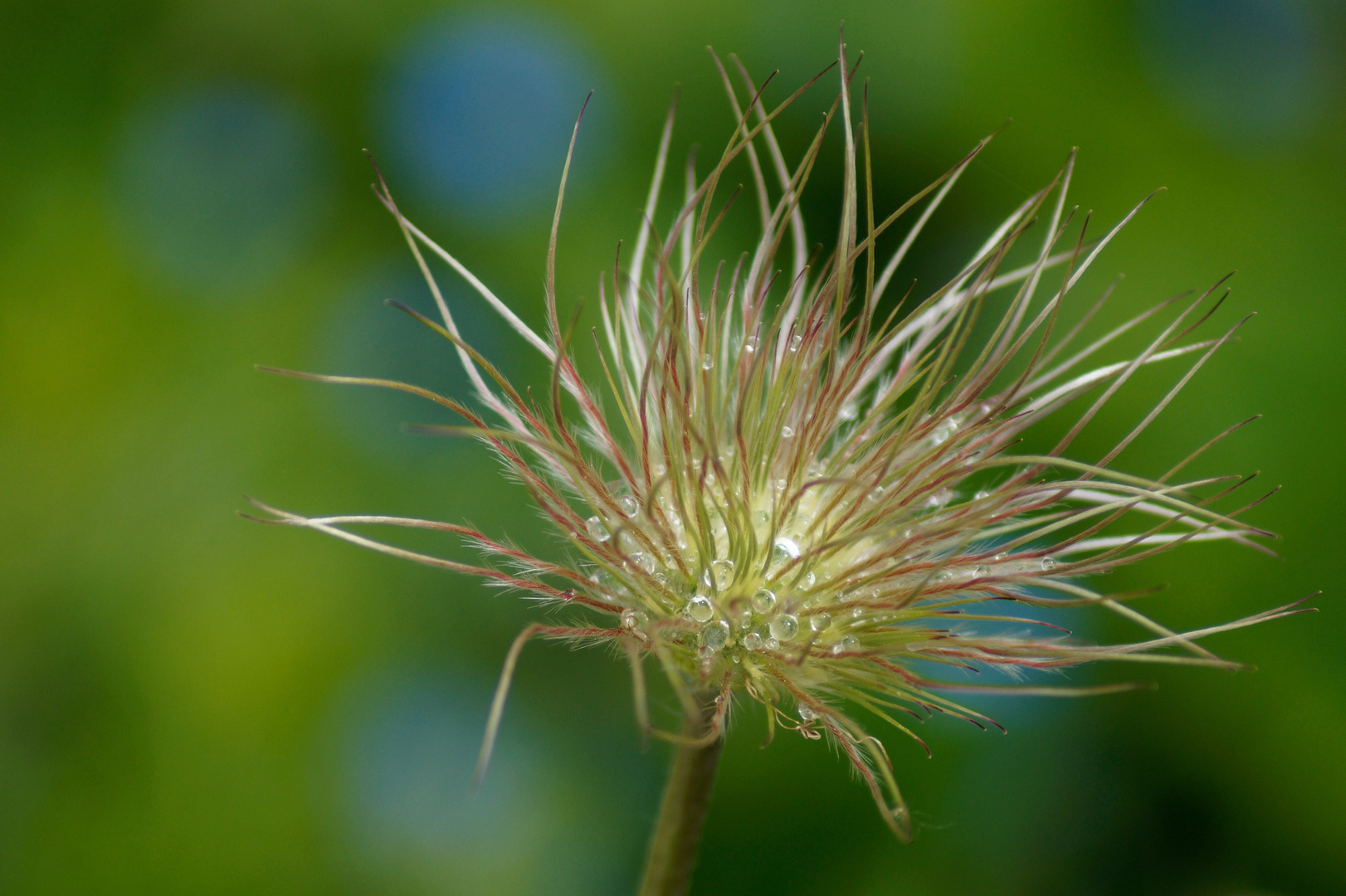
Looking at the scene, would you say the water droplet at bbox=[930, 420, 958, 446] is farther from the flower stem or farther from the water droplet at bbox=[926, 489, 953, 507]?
the flower stem

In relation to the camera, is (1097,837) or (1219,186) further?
(1219,186)

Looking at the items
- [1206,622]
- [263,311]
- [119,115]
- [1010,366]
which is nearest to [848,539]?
[1010,366]

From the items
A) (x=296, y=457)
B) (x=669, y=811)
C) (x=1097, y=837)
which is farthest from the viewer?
(x=296, y=457)

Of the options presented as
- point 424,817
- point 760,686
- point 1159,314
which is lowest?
point 424,817

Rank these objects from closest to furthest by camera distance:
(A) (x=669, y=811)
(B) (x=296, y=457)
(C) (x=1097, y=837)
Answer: (A) (x=669, y=811)
(C) (x=1097, y=837)
(B) (x=296, y=457)

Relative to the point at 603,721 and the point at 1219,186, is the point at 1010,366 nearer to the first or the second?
the point at 1219,186

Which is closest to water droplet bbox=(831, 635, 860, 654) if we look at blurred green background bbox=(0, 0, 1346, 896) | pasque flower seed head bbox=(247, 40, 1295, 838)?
pasque flower seed head bbox=(247, 40, 1295, 838)
